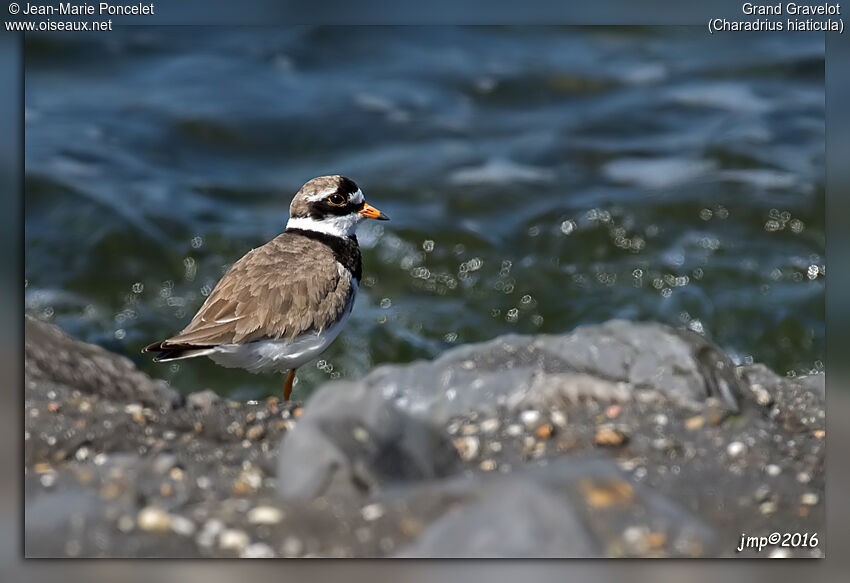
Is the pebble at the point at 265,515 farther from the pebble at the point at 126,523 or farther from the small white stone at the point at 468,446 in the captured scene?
the small white stone at the point at 468,446

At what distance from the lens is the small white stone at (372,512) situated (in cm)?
360

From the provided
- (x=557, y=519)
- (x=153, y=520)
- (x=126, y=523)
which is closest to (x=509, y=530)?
(x=557, y=519)

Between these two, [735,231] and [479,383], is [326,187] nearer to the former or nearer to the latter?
[479,383]

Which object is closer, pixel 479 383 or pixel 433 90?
pixel 479 383

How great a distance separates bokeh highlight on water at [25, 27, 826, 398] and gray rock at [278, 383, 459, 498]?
3.21 m

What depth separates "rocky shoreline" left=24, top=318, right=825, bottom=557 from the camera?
3.60m

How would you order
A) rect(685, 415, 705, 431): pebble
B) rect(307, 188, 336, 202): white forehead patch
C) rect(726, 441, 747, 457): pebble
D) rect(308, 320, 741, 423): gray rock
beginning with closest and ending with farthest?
rect(726, 441, 747, 457): pebble
rect(685, 415, 705, 431): pebble
rect(308, 320, 741, 423): gray rock
rect(307, 188, 336, 202): white forehead patch

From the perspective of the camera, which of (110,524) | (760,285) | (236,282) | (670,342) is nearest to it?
(110,524)

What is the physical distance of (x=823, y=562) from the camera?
3.98m

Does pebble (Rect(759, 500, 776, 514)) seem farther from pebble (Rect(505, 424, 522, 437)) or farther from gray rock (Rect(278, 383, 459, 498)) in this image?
gray rock (Rect(278, 383, 459, 498))

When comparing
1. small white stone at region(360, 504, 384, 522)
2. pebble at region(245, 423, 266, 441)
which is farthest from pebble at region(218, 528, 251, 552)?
pebble at region(245, 423, 266, 441)

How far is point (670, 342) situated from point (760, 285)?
3.27 meters

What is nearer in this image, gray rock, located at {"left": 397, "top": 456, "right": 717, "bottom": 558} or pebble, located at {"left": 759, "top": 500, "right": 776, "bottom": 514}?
gray rock, located at {"left": 397, "top": 456, "right": 717, "bottom": 558}

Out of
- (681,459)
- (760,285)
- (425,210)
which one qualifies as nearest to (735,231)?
(760,285)
